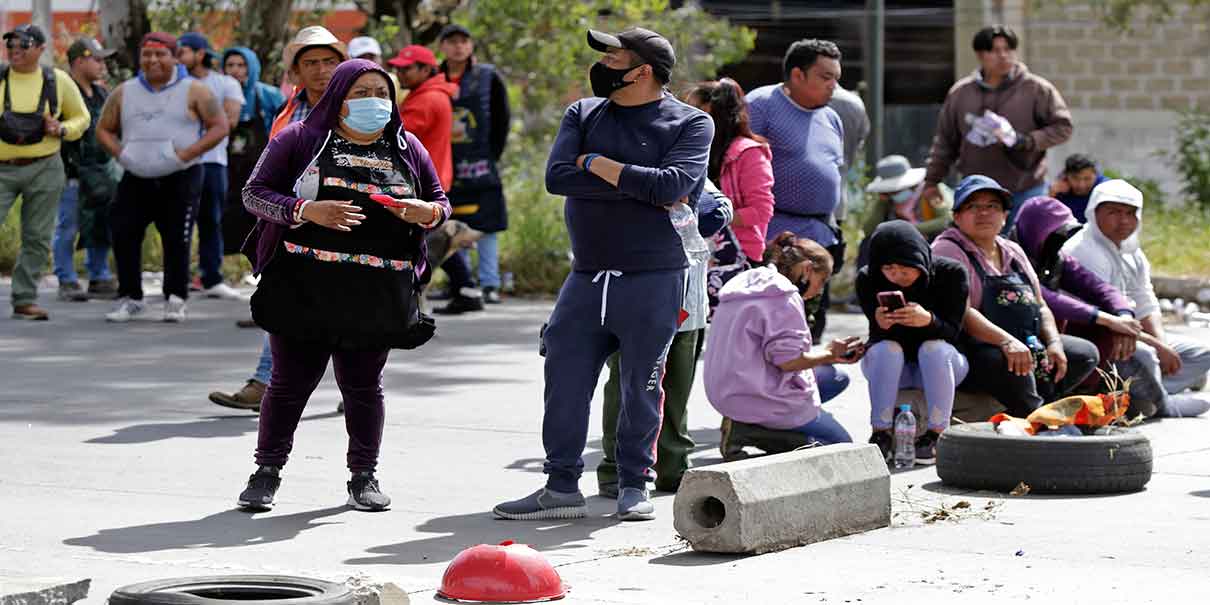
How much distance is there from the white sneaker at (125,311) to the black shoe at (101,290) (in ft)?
5.32

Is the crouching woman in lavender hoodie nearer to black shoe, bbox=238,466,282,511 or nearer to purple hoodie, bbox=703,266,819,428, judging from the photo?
purple hoodie, bbox=703,266,819,428

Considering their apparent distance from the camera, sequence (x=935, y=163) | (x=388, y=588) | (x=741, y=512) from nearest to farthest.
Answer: (x=388, y=588)
(x=741, y=512)
(x=935, y=163)

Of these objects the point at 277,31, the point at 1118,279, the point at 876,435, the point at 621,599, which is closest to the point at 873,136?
the point at 277,31

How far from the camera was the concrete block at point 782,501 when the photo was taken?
6750 millimetres

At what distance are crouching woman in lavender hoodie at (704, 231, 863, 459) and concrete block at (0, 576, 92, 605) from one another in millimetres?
3610

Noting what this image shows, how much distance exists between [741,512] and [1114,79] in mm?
19566

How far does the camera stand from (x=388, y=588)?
5.80m

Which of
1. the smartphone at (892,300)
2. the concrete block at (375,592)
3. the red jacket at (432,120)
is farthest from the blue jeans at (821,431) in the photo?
the red jacket at (432,120)

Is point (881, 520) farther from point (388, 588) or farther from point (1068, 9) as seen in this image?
point (1068, 9)

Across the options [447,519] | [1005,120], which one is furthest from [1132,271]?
[447,519]

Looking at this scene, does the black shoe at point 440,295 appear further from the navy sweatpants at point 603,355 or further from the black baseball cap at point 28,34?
A: the navy sweatpants at point 603,355

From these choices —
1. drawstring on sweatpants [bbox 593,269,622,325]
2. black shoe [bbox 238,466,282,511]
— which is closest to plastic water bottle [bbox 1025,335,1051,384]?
drawstring on sweatpants [bbox 593,269,622,325]

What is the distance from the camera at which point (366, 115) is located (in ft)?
24.5

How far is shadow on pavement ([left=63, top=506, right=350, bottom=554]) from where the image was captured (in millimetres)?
6840
